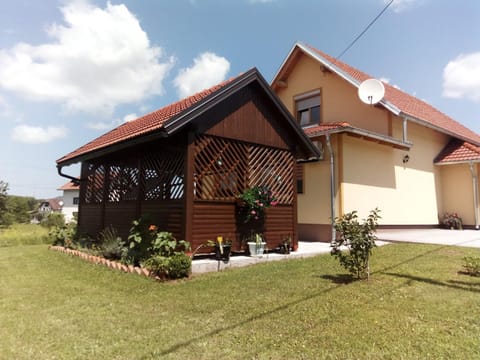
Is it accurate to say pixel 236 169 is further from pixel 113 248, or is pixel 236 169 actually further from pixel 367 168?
pixel 367 168

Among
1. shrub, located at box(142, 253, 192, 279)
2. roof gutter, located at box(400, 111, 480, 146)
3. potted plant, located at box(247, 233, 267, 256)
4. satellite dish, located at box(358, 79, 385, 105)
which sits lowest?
shrub, located at box(142, 253, 192, 279)

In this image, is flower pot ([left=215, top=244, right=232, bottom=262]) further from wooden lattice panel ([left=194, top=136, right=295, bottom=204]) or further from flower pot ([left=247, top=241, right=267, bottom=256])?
wooden lattice panel ([left=194, top=136, right=295, bottom=204])

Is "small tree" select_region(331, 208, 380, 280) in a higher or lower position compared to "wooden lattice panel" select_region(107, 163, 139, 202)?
lower

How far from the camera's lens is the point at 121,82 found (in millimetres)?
11422

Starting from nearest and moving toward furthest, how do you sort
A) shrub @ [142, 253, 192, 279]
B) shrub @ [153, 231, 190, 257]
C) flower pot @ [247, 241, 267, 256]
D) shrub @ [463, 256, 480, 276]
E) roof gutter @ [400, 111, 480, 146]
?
1. shrub @ [463, 256, 480, 276]
2. shrub @ [142, 253, 192, 279]
3. shrub @ [153, 231, 190, 257]
4. flower pot @ [247, 241, 267, 256]
5. roof gutter @ [400, 111, 480, 146]

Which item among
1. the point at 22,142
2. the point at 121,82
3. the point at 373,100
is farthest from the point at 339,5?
the point at 22,142

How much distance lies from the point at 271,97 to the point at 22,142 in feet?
45.2

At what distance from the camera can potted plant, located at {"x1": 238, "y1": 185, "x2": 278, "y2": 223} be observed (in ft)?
24.0

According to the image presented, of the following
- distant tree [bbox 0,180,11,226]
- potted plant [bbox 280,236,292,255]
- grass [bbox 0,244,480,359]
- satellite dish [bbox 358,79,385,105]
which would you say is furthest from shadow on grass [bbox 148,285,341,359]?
distant tree [bbox 0,180,11,226]

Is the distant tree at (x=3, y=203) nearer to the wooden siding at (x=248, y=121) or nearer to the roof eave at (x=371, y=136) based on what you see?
the wooden siding at (x=248, y=121)

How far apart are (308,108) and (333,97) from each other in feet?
4.26

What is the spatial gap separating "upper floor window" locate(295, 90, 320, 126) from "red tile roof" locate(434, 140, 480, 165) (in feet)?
18.6

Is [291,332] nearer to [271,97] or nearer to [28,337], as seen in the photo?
[28,337]

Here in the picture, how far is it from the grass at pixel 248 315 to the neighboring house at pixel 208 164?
1.40m
